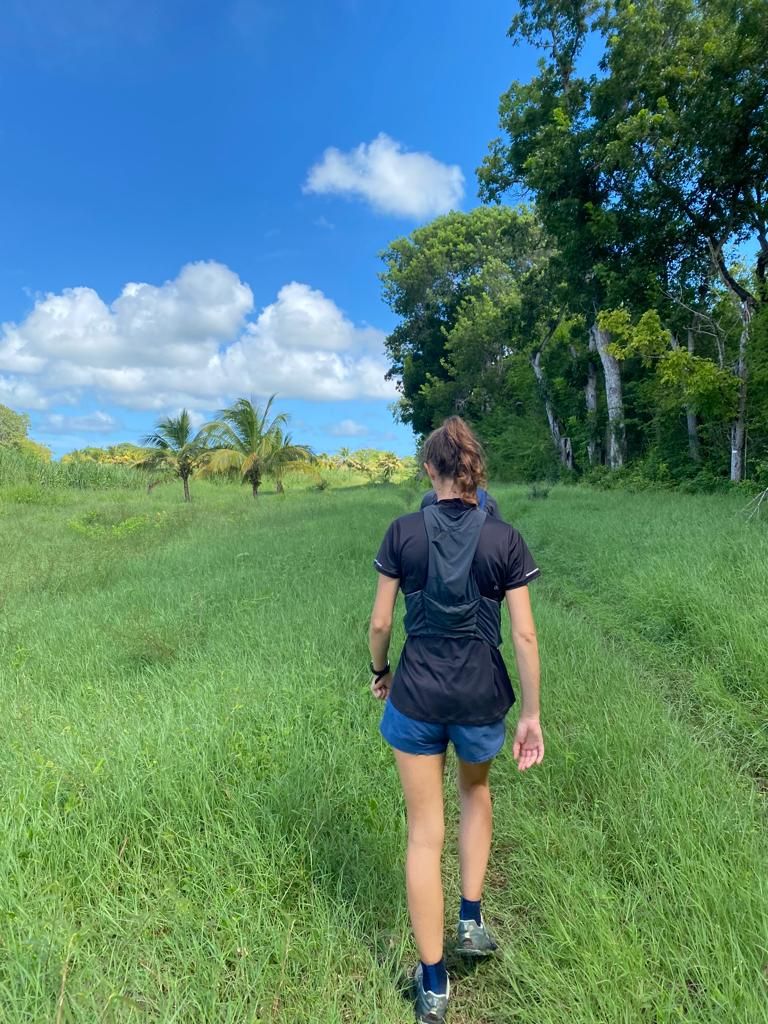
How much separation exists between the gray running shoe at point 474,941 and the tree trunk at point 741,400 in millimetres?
14224

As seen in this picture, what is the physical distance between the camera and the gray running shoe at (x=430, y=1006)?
5.26ft

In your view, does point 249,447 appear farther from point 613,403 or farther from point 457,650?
point 457,650

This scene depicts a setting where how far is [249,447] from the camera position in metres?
22.4

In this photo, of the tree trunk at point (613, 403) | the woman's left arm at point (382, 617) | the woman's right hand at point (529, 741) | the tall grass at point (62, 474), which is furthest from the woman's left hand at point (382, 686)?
the tall grass at point (62, 474)

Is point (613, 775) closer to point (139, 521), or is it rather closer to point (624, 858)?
point (624, 858)

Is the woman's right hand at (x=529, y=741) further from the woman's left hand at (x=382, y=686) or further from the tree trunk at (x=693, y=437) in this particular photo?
the tree trunk at (x=693, y=437)

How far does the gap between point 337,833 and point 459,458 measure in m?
1.72

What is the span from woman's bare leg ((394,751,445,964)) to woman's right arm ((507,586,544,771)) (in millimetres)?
292

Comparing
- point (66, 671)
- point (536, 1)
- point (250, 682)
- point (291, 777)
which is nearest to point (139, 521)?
point (66, 671)

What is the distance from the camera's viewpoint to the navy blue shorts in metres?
1.70

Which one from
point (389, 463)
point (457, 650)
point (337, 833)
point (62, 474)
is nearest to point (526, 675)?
point (457, 650)

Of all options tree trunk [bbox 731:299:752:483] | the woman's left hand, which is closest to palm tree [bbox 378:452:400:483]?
tree trunk [bbox 731:299:752:483]

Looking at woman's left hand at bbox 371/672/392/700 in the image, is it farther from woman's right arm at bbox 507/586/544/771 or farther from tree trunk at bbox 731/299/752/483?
tree trunk at bbox 731/299/752/483

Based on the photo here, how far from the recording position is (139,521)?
13.7 meters
